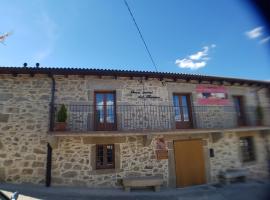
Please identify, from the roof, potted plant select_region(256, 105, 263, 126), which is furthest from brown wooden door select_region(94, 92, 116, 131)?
potted plant select_region(256, 105, 263, 126)

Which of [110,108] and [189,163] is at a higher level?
[110,108]

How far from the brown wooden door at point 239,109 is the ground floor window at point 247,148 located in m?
0.85

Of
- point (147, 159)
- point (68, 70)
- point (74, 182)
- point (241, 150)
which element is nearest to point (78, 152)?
point (74, 182)

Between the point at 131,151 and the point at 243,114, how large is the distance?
685 cm

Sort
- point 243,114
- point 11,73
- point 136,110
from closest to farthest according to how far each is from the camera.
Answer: point 11,73, point 136,110, point 243,114

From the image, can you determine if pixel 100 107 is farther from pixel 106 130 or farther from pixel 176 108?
pixel 176 108

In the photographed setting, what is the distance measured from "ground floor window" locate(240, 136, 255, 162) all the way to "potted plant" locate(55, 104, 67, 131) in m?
8.79

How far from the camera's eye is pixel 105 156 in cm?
832

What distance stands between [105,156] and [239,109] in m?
7.83

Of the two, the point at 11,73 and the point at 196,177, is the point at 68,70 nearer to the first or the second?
the point at 11,73

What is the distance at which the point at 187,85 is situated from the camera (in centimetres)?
1017

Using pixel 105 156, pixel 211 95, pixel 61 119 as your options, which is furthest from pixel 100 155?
pixel 211 95

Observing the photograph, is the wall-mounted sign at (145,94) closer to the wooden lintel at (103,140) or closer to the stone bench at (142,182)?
the wooden lintel at (103,140)

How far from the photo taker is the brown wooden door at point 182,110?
970cm
